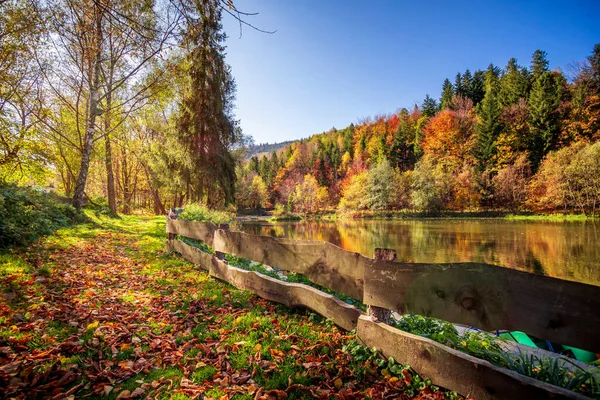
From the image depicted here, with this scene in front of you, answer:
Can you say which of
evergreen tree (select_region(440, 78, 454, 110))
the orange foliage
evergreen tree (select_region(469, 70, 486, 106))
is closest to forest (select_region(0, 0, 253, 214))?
the orange foliage

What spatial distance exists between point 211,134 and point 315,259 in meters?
19.8

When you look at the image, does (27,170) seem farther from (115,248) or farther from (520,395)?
(520,395)

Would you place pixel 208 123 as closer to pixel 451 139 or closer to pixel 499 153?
pixel 499 153

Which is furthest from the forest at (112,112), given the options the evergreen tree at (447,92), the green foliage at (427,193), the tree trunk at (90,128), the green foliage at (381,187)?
the evergreen tree at (447,92)

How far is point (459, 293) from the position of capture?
2373mm

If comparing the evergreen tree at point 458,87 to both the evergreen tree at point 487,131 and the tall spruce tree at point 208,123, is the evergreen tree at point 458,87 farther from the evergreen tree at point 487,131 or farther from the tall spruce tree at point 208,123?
the tall spruce tree at point 208,123

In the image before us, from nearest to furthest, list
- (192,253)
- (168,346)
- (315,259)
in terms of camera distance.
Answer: (168,346) → (315,259) → (192,253)

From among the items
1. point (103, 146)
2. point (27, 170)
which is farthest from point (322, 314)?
point (103, 146)

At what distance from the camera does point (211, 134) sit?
2125 cm

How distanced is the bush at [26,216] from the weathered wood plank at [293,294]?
514 centimetres

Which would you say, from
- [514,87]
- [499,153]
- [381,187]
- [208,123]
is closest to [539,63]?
[514,87]

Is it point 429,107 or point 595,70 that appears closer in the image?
point 595,70

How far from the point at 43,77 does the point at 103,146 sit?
8.65 metres

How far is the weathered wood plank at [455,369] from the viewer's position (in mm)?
1919
